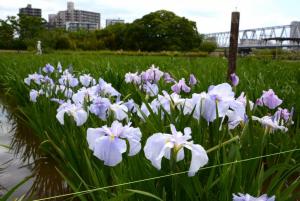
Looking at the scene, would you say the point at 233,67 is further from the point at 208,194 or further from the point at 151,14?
the point at 151,14

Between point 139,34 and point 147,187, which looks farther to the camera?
point 139,34

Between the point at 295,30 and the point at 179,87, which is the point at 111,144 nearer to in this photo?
the point at 179,87

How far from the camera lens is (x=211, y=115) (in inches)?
54.0

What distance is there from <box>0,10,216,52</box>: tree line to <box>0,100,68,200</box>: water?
3472 centimetres

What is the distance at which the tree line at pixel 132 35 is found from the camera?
38.0 meters

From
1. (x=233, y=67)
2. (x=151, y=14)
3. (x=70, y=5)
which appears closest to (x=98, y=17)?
(x=70, y=5)

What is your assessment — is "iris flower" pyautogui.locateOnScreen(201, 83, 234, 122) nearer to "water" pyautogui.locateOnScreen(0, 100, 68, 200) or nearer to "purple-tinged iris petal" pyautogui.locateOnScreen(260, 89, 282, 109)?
"purple-tinged iris petal" pyautogui.locateOnScreen(260, 89, 282, 109)

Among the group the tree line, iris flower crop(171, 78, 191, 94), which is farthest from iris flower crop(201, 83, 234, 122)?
the tree line

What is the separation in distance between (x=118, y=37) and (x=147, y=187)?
Result: 3999 cm

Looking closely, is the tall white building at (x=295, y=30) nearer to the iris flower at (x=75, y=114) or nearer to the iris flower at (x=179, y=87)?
the iris flower at (x=179, y=87)

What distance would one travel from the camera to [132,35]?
39281 mm

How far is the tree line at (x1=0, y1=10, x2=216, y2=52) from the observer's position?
125 ft

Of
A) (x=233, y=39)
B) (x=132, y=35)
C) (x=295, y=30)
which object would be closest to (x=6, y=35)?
(x=132, y=35)

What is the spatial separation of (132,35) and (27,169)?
124 ft
